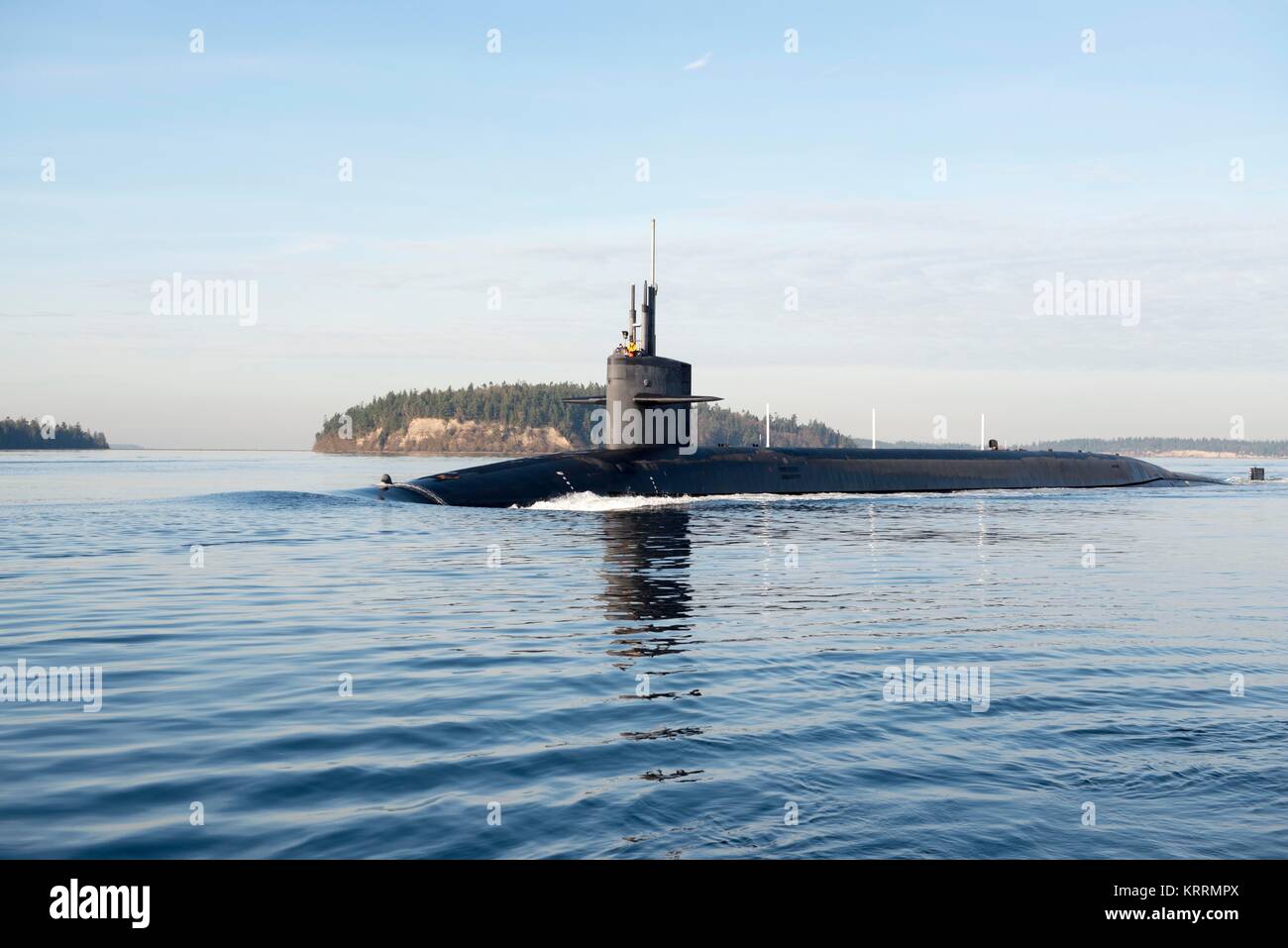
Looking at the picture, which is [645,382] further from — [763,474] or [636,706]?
[636,706]

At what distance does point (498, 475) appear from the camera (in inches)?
1361

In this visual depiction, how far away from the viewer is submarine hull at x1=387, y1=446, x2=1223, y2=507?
1346 inches

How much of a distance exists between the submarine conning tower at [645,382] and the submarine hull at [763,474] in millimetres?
1223

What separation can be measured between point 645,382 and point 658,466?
3.05 meters

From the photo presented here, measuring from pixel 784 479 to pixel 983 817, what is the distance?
3534cm

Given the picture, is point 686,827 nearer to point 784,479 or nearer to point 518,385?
point 784,479

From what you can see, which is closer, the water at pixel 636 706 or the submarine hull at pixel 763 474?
the water at pixel 636 706

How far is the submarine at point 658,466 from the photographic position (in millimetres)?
34344

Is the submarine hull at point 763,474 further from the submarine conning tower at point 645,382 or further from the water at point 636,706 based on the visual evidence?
the water at point 636,706

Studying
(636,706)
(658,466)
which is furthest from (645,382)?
(636,706)

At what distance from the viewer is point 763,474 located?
40938 millimetres

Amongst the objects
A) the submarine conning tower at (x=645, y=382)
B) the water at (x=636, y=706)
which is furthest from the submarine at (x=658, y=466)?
the water at (x=636, y=706)

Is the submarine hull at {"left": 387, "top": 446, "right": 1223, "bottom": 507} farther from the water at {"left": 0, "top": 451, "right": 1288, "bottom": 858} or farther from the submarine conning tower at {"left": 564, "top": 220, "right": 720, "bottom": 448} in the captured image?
the water at {"left": 0, "top": 451, "right": 1288, "bottom": 858}
